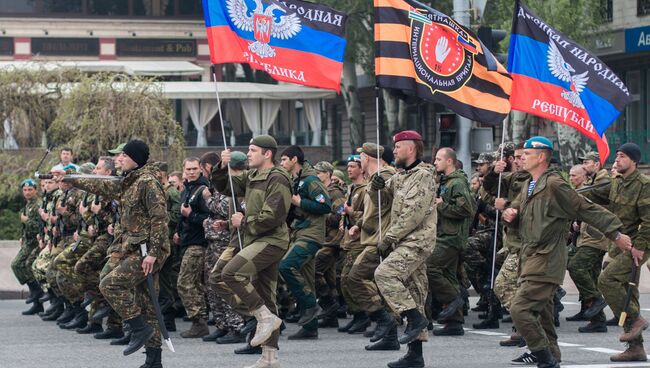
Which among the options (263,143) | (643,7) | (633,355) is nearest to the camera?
(633,355)

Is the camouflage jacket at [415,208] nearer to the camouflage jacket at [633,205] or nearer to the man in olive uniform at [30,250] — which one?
the camouflage jacket at [633,205]

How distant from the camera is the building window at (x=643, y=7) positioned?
37.1 m

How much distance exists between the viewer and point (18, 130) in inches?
→ 1304

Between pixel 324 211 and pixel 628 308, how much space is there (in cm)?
337

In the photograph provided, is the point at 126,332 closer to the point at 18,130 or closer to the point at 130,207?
the point at 130,207

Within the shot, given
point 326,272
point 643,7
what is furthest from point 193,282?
point 643,7

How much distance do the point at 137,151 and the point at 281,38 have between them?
3242mm

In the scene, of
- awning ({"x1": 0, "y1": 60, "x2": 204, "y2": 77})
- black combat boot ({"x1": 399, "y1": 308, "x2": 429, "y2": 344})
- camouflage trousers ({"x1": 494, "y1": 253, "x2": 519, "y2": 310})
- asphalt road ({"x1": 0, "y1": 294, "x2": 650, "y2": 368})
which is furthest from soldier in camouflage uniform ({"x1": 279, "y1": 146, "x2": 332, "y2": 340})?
awning ({"x1": 0, "y1": 60, "x2": 204, "y2": 77})

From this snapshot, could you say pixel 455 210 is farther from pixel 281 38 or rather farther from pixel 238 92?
pixel 238 92

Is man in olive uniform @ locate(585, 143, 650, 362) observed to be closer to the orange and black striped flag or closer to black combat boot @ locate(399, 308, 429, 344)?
black combat boot @ locate(399, 308, 429, 344)

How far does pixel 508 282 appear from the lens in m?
12.5

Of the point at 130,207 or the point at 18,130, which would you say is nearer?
the point at 130,207

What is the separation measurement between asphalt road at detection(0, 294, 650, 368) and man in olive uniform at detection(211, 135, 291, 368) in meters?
0.59

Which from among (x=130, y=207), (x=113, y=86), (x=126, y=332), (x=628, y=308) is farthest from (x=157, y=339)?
(x=113, y=86)
